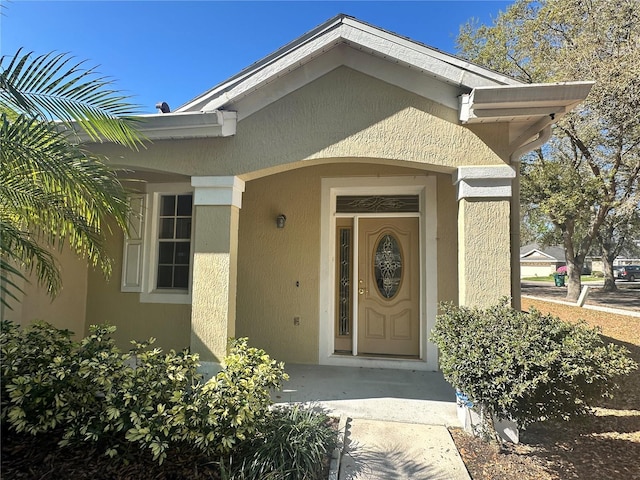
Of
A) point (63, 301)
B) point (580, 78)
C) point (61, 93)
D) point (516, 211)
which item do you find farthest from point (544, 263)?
point (61, 93)

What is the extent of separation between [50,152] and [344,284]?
15.2 ft

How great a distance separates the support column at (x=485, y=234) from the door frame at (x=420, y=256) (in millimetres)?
1628

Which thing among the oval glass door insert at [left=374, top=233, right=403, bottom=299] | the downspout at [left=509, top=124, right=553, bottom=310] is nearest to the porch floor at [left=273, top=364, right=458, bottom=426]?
the oval glass door insert at [left=374, top=233, right=403, bottom=299]

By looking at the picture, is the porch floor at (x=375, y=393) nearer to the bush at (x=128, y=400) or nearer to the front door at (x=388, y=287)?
the front door at (x=388, y=287)

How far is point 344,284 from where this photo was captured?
641 cm

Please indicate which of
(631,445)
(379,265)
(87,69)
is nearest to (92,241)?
(87,69)

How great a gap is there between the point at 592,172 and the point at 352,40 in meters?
17.2

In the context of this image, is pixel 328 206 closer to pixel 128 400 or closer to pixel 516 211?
pixel 516 211

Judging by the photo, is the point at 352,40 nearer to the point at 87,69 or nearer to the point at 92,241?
the point at 87,69

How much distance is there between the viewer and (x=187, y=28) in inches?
246

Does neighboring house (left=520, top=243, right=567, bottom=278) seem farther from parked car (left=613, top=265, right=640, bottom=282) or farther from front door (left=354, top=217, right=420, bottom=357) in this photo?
front door (left=354, top=217, right=420, bottom=357)

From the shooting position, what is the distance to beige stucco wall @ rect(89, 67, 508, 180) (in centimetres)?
428

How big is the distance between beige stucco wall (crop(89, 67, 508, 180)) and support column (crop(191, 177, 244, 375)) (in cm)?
27

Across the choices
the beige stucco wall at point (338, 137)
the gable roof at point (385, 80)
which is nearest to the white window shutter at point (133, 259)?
the beige stucco wall at point (338, 137)
